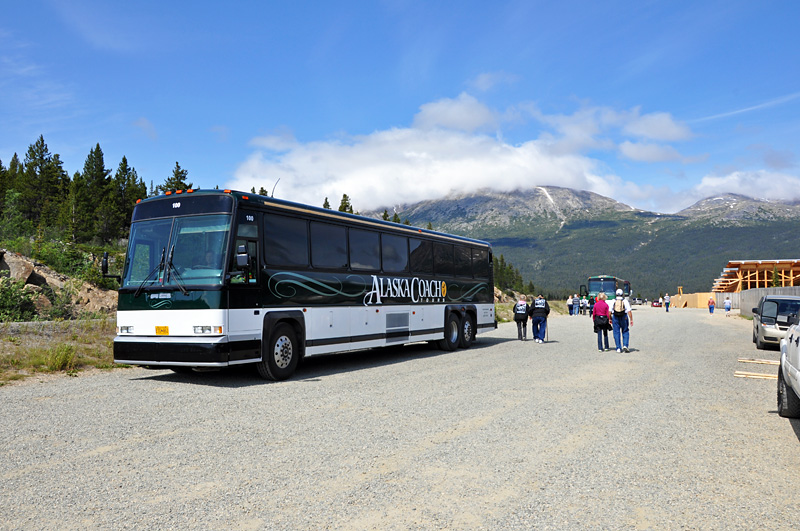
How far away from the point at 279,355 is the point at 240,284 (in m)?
1.61

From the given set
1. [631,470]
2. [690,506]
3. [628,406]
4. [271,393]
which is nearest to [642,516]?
[690,506]

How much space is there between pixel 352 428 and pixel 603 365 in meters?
8.38

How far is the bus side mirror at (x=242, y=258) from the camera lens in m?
10.4

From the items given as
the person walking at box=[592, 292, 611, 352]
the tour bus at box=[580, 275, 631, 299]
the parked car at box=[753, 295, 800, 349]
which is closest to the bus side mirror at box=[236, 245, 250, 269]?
the person walking at box=[592, 292, 611, 352]

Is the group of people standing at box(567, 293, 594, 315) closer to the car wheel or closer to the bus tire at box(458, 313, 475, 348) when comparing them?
the bus tire at box(458, 313, 475, 348)

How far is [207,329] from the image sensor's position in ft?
34.3

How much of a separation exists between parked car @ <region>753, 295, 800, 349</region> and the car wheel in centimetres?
1112

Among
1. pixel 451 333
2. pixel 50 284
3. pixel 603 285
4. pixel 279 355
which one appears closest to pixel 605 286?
pixel 603 285

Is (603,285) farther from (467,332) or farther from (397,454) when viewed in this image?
(397,454)

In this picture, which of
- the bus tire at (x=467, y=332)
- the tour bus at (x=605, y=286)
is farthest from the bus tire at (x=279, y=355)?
the tour bus at (x=605, y=286)

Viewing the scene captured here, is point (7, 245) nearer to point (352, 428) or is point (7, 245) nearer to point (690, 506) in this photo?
point (352, 428)

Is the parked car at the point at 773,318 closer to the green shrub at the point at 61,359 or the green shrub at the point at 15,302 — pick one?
the green shrub at the point at 61,359

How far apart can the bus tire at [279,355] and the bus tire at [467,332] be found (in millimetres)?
8093

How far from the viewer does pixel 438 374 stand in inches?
491
